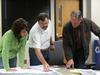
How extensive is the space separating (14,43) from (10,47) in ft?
0.22

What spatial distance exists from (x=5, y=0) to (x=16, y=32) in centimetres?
281

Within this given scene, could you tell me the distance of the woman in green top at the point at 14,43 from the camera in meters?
3.00

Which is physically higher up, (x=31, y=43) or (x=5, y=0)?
(x=5, y=0)

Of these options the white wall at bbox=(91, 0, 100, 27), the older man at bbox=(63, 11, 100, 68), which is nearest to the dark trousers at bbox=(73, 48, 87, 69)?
the older man at bbox=(63, 11, 100, 68)

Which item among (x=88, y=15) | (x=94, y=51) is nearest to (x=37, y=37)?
(x=94, y=51)

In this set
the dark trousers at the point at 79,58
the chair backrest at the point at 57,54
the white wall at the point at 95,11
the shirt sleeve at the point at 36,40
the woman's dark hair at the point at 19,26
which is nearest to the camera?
the woman's dark hair at the point at 19,26

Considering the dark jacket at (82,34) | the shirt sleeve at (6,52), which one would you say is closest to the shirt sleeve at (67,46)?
the dark jacket at (82,34)

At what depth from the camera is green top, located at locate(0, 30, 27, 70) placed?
3046 millimetres

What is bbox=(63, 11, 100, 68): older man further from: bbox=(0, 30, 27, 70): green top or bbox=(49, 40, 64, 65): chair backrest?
bbox=(49, 40, 64, 65): chair backrest

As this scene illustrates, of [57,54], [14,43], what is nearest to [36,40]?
[14,43]

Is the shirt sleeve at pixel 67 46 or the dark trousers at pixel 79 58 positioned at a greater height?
the shirt sleeve at pixel 67 46

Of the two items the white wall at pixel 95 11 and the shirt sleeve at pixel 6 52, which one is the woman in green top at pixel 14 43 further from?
the white wall at pixel 95 11

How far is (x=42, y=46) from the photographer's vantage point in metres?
3.69

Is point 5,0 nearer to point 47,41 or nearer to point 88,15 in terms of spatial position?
point 88,15
